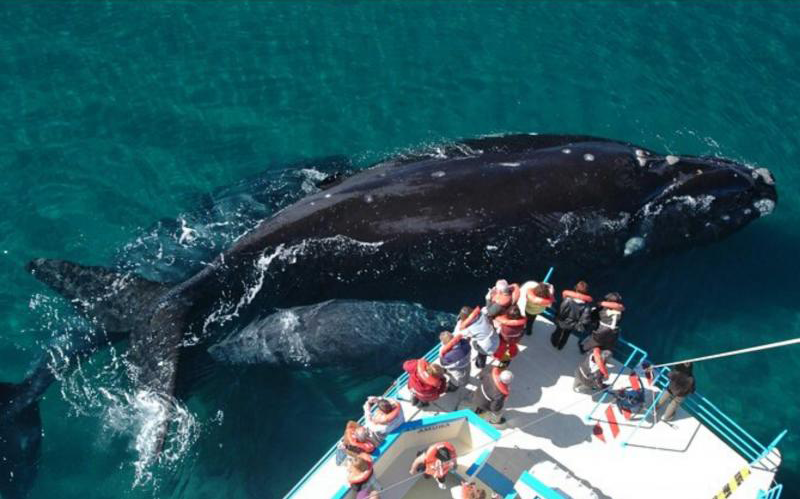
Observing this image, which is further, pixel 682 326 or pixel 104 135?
pixel 104 135

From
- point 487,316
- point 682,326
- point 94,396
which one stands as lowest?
point 94,396

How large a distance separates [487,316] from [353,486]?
419 cm

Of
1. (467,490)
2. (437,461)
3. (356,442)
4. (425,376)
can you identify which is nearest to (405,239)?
(425,376)

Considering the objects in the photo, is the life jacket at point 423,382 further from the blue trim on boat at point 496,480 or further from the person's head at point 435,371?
the blue trim on boat at point 496,480

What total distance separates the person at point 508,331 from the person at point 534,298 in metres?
0.45

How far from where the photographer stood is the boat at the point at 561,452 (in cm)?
1417

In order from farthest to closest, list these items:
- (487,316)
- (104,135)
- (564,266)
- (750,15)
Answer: (750,15)
(104,135)
(564,266)
(487,316)

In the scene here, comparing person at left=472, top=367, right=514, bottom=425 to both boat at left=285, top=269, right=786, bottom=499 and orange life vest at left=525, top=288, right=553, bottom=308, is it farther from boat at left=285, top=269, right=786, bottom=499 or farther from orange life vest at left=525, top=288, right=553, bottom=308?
orange life vest at left=525, top=288, right=553, bottom=308

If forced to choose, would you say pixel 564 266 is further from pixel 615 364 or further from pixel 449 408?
pixel 449 408

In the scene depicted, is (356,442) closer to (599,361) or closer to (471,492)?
(471,492)

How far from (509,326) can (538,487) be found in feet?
10.1

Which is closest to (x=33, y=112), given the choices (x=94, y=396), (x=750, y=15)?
(x=94, y=396)

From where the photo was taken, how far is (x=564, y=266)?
19.6 m

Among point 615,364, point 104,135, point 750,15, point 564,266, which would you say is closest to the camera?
point 615,364
